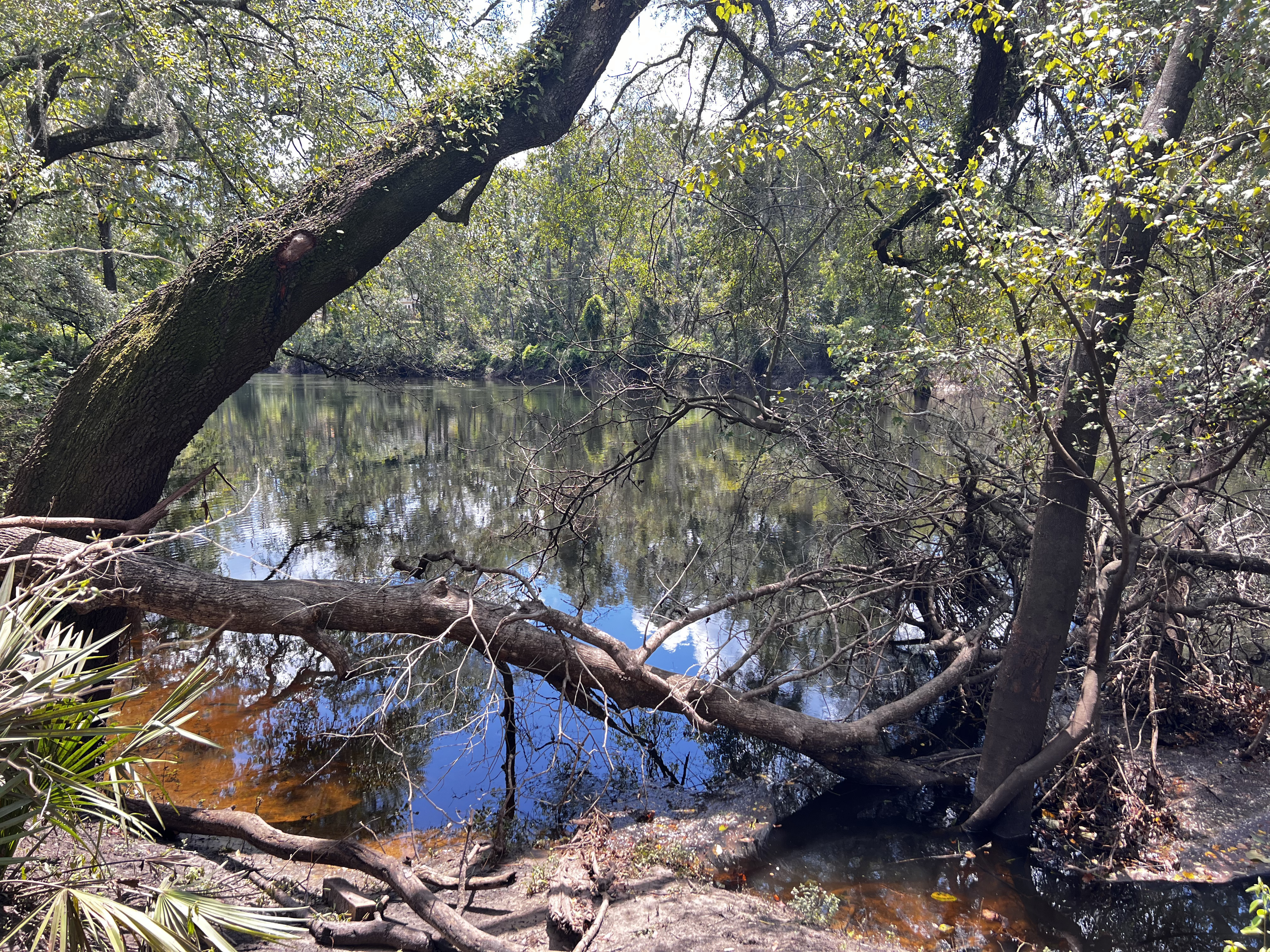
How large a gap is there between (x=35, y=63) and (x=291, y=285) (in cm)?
675

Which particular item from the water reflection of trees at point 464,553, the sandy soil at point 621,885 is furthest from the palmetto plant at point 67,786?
the water reflection of trees at point 464,553

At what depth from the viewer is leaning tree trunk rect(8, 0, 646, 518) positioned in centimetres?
461

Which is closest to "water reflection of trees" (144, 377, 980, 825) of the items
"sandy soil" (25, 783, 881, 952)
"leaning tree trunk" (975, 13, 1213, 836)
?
"sandy soil" (25, 783, 881, 952)

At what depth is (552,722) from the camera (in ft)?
19.8

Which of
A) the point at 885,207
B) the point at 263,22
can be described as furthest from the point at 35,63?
the point at 885,207

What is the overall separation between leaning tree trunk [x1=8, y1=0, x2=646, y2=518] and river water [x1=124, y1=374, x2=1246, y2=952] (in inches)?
22.8

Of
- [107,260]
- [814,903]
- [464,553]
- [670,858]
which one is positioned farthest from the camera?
[107,260]

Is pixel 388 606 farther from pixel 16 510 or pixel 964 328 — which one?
pixel 964 328

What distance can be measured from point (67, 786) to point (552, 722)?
4.22 meters

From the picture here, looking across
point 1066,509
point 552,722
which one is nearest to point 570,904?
point 552,722

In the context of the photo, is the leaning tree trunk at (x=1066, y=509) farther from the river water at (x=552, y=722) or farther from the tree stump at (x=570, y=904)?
the tree stump at (x=570, y=904)

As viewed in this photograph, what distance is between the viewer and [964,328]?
4359 millimetres

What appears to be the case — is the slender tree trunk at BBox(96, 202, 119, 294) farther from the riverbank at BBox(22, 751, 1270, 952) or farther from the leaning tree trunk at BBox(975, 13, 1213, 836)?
the leaning tree trunk at BBox(975, 13, 1213, 836)

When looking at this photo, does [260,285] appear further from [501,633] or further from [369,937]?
[369,937]
